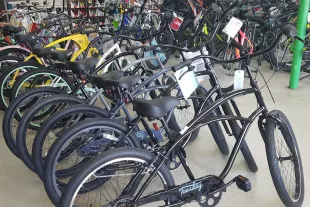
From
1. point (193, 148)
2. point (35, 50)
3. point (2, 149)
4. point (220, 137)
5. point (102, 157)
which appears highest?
point (35, 50)

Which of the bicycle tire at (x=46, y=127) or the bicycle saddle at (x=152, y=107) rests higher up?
the bicycle saddle at (x=152, y=107)

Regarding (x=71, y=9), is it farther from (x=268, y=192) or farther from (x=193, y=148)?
(x=268, y=192)

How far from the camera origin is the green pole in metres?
3.98

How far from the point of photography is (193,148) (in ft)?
9.55

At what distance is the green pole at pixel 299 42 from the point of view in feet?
13.1

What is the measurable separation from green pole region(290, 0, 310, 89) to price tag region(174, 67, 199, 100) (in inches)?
110

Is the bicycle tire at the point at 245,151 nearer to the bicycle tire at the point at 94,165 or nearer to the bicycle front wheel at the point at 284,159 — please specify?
the bicycle front wheel at the point at 284,159

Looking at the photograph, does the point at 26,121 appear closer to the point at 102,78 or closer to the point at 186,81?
the point at 102,78

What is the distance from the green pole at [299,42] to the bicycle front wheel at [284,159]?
232 centimetres

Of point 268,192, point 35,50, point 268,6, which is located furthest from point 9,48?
point 268,6

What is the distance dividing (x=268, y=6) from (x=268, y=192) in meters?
3.80

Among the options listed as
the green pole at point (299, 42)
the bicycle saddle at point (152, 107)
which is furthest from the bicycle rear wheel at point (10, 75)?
the green pole at point (299, 42)

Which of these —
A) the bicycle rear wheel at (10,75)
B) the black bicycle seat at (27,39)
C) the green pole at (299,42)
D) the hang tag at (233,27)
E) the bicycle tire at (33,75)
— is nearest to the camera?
the hang tag at (233,27)

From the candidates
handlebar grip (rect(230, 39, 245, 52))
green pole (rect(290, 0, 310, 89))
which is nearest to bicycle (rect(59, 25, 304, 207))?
handlebar grip (rect(230, 39, 245, 52))
